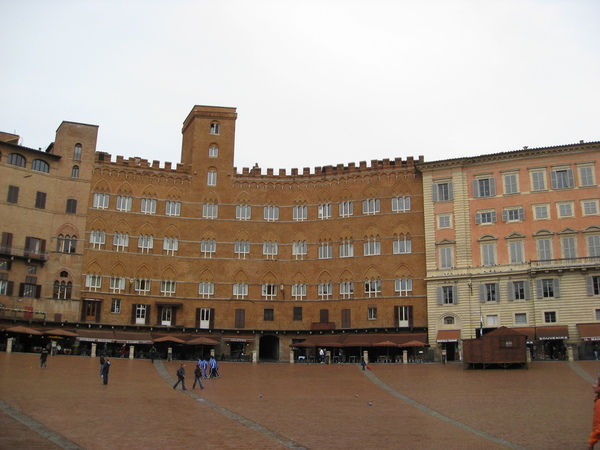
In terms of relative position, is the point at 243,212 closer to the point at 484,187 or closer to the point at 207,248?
the point at 207,248

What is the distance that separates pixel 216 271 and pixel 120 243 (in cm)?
997

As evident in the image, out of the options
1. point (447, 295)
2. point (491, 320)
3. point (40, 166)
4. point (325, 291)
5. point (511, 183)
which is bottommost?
point (491, 320)

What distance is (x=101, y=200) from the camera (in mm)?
69812

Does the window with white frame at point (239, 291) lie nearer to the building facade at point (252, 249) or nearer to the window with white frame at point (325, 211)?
the building facade at point (252, 249)

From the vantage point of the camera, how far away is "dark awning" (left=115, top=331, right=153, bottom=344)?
213 ft

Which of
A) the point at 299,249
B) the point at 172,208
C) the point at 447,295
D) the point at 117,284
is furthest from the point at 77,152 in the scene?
the point at 447,295

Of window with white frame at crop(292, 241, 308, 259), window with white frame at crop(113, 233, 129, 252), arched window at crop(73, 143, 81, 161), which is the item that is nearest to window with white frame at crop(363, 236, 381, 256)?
window with white frame at crop(292, 241, 308, 259)

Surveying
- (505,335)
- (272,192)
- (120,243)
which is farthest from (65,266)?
(505,335)

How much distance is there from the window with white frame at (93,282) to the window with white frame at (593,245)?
45278 mm

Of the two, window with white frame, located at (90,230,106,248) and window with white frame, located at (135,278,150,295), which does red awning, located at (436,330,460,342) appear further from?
window with white frame, located at (90,230,106,248)

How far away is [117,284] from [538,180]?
135 ft

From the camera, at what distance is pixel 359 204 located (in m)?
70.5

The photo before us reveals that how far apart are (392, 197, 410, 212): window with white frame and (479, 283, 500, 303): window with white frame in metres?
11.0

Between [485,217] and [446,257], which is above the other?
[485,217]
